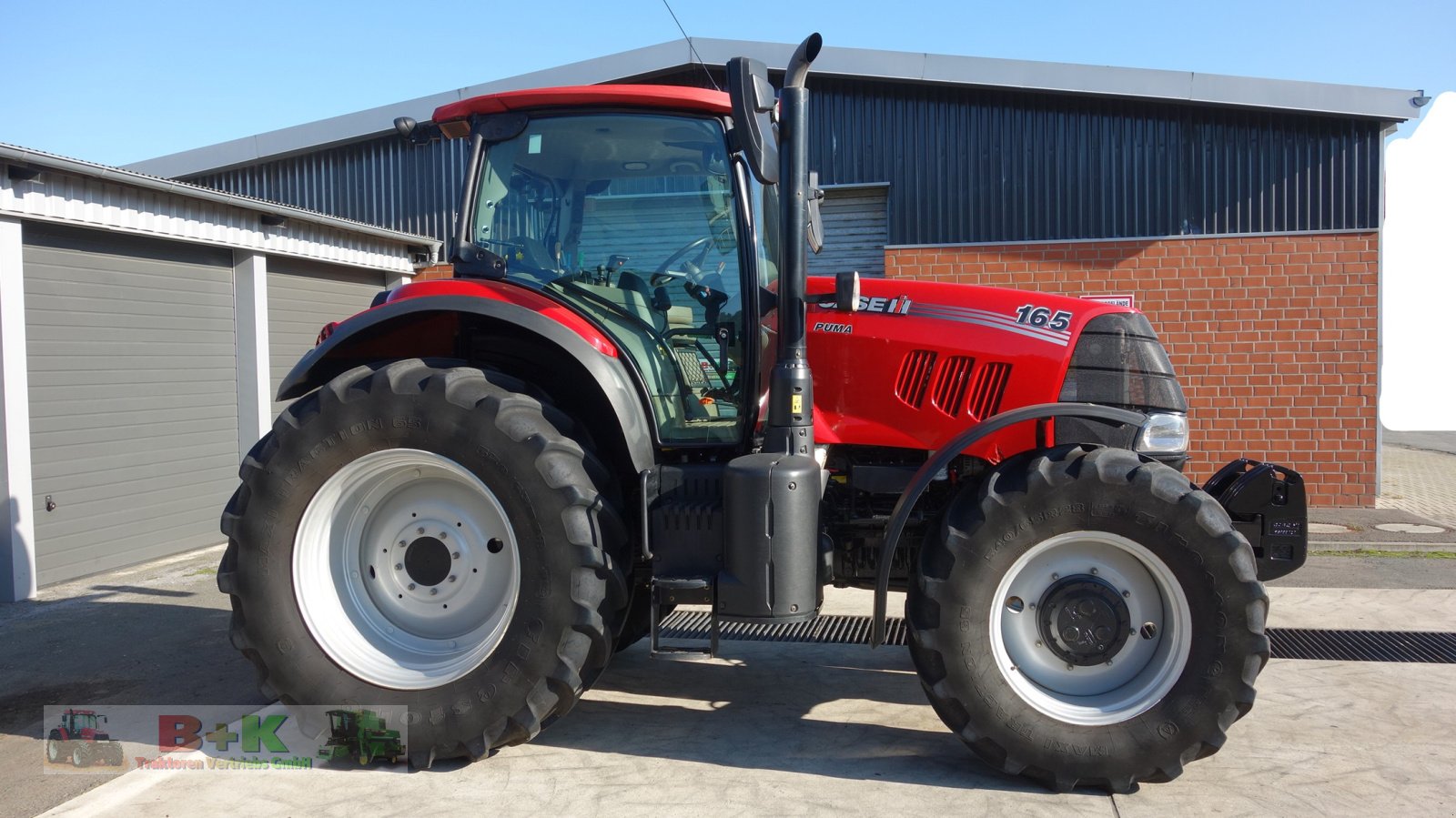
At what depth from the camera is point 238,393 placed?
8.99m

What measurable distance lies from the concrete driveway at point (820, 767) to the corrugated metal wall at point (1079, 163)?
6.35 m

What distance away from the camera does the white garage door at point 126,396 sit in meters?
7.04

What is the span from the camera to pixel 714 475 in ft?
12.9

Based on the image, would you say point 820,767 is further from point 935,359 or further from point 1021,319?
point 1021,319

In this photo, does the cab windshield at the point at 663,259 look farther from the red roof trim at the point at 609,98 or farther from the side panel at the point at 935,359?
the side panel at the point at 935,359

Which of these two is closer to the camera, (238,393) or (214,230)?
(214,230)

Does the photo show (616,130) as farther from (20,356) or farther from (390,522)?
(20,356)

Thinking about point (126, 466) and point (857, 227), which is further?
point (857, 227)

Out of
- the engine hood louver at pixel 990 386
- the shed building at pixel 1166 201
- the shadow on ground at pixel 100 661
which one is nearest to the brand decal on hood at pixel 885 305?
the engine hood louver at pixel 990 386

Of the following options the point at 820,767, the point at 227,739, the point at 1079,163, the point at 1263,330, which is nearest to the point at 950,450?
the point at 820,767

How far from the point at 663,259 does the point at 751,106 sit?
2.60 ft

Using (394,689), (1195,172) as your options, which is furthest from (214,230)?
(1195,172)

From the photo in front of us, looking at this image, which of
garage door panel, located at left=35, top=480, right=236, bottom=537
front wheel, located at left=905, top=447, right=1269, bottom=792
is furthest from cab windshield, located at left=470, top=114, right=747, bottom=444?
garage door panel, located at left=35, top=480, right=236, bottom=537

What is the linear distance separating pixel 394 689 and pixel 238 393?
6210 millimetres
